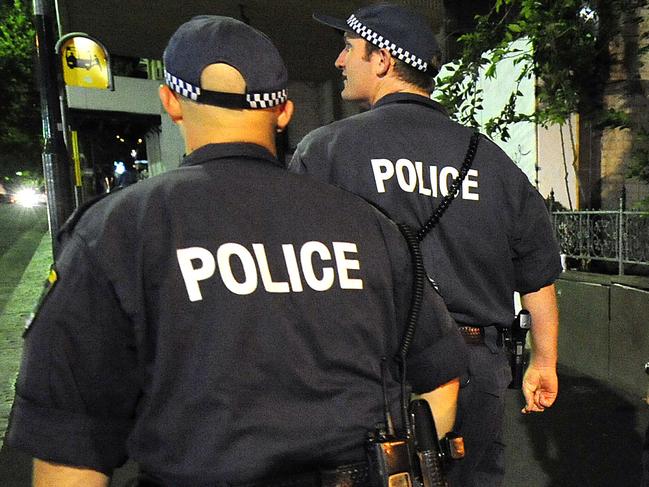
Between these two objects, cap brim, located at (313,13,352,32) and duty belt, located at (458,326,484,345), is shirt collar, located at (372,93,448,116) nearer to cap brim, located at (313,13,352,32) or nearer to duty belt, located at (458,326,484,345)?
cap brim, located at (313,13,352,32)

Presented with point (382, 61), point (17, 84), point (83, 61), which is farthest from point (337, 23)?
point (17, 84)

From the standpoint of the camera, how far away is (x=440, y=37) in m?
8.44

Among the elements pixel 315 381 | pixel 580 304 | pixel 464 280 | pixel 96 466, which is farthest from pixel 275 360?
pixel 580 304

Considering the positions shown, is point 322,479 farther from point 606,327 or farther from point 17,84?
point 17,84

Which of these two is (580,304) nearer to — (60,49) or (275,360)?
(275,360)

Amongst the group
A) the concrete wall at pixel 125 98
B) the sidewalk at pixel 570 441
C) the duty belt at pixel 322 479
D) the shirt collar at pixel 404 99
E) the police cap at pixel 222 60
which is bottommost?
the sidewalk at pixel 570 441

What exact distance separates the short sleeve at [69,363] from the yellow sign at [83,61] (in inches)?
281

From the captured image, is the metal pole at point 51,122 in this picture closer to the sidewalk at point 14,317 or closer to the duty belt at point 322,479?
the sidewalk at point 14,317

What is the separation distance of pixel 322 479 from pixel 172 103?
813 millimetres

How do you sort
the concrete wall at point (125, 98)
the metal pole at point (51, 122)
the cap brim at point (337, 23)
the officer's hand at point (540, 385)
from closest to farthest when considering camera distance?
the cap brim at point (337, 23) → the officer's hand at point (540, 385) → the metal pole at point (51, 122) → the concrete wall at point (125, 98)

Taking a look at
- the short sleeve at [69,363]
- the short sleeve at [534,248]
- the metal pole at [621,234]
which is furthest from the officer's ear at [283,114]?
the metal pole at [621,234]

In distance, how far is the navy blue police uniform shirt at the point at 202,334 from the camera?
1.02 m

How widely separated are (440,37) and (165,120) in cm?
1258

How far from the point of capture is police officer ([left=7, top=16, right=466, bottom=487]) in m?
1.02
